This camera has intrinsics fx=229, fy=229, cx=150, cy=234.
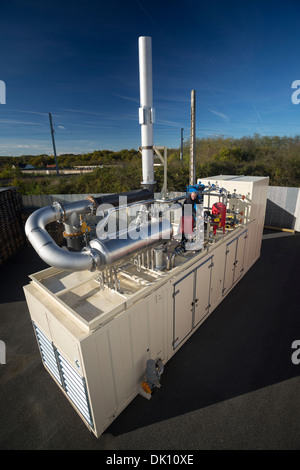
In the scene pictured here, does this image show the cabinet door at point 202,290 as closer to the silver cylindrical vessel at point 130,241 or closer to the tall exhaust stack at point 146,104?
the silver cylindrical vessel at point 130,241

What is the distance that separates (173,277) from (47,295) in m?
2.67

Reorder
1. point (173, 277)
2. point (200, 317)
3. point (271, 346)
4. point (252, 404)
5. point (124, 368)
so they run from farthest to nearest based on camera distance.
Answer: point (200, 317) < point (271, 346) < point (173, 277) < point (252, 404) < point (124, 368)

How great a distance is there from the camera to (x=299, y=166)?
29344mm

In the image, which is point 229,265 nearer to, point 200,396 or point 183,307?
point 183,307

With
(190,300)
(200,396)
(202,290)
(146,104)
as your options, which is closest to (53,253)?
(190,300)

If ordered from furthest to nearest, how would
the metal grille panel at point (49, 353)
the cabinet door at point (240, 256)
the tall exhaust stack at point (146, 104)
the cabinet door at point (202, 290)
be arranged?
the cabinet door at point (240, 256) → the tall exhaust stack at point (146, 104) → the cabinet door at point (202, 290) → the metal grille panel at point (49, 353)

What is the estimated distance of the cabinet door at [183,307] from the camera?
5428 millimetres

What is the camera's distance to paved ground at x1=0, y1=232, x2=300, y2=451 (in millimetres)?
4250

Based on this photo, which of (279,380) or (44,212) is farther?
(279,380)

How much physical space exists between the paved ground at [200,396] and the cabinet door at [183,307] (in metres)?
0.56

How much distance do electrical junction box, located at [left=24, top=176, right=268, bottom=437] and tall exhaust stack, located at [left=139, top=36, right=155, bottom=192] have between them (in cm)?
367

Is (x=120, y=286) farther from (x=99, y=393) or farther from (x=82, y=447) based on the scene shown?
(x=82, y=447)

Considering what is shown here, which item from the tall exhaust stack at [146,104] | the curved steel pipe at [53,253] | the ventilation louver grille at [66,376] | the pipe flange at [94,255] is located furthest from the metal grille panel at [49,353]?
the tall exhaust stack at [146,104]

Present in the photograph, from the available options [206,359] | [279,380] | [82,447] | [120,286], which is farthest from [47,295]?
[279,380]
